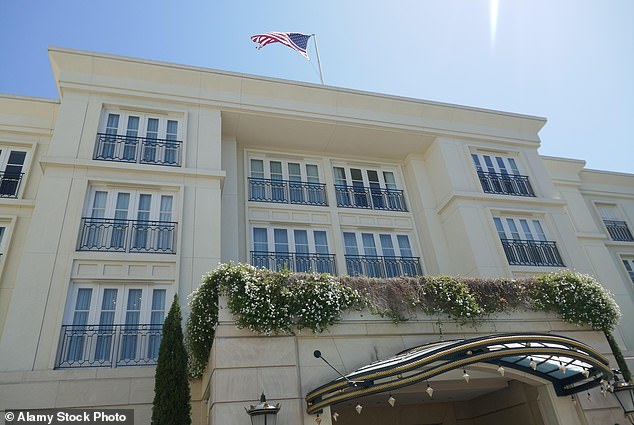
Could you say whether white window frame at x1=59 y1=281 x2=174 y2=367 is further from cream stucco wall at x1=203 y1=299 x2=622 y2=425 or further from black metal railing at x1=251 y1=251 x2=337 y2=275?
black metal railing at x1=251 y1=251 x2=337 y2=275

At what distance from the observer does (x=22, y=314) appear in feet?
32.3

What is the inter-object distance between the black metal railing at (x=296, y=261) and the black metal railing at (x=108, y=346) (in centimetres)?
362

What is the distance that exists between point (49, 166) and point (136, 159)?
2.10 m

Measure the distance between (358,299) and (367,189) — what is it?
7.46 m

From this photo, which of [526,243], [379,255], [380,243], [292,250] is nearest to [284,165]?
[292,250]

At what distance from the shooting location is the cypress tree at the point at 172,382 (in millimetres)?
8242

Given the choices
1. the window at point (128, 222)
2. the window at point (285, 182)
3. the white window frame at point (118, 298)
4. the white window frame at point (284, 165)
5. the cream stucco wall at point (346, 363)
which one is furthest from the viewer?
the white window frame at point (284, 165)

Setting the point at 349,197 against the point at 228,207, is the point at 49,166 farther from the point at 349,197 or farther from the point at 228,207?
the point at 349,197

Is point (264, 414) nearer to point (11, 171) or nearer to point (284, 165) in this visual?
point (284, 165)

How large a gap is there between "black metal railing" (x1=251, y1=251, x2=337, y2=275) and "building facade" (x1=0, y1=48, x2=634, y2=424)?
0.17 ft

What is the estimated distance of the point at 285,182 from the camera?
14.9 m

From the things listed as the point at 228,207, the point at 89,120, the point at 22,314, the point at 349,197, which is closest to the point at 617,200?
the point at 349,197

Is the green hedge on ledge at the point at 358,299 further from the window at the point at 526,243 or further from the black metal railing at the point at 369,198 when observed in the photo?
the black metal railing at the point at 369,198

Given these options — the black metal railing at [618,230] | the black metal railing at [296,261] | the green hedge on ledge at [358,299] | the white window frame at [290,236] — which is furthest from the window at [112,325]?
the black metal railing at [618,230]
